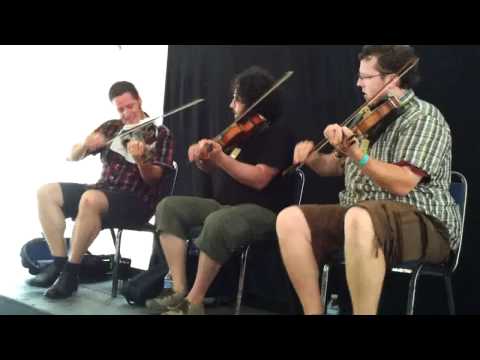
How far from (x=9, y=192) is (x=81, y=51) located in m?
1.04

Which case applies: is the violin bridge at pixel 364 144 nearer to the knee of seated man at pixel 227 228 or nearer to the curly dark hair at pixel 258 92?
the knee of seated man at pixel 227 228

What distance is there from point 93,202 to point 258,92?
0.82 m

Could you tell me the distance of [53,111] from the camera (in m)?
3.32

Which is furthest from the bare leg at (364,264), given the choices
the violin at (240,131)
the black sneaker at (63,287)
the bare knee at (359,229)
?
the black sneaker at (63,287)

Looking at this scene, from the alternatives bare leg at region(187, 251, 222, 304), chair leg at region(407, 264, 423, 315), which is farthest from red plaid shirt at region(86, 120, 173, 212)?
chair leg at region(407, 264, 423, 315)

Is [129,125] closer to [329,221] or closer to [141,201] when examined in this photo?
[141,201]

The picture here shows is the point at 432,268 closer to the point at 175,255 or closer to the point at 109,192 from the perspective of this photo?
the point at 175,255

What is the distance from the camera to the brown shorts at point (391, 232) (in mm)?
1278

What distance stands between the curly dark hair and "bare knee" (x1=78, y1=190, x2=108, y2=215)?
0.72 m

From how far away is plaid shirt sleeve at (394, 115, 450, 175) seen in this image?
1.36 m

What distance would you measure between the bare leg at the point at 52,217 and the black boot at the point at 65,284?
0.19 m

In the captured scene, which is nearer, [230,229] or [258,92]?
[230,229]

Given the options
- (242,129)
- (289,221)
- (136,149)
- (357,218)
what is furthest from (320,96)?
(357,218)

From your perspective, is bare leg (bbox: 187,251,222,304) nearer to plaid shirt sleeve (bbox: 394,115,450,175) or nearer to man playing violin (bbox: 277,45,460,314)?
man playing violin (bbox: 277,45,460,314)
